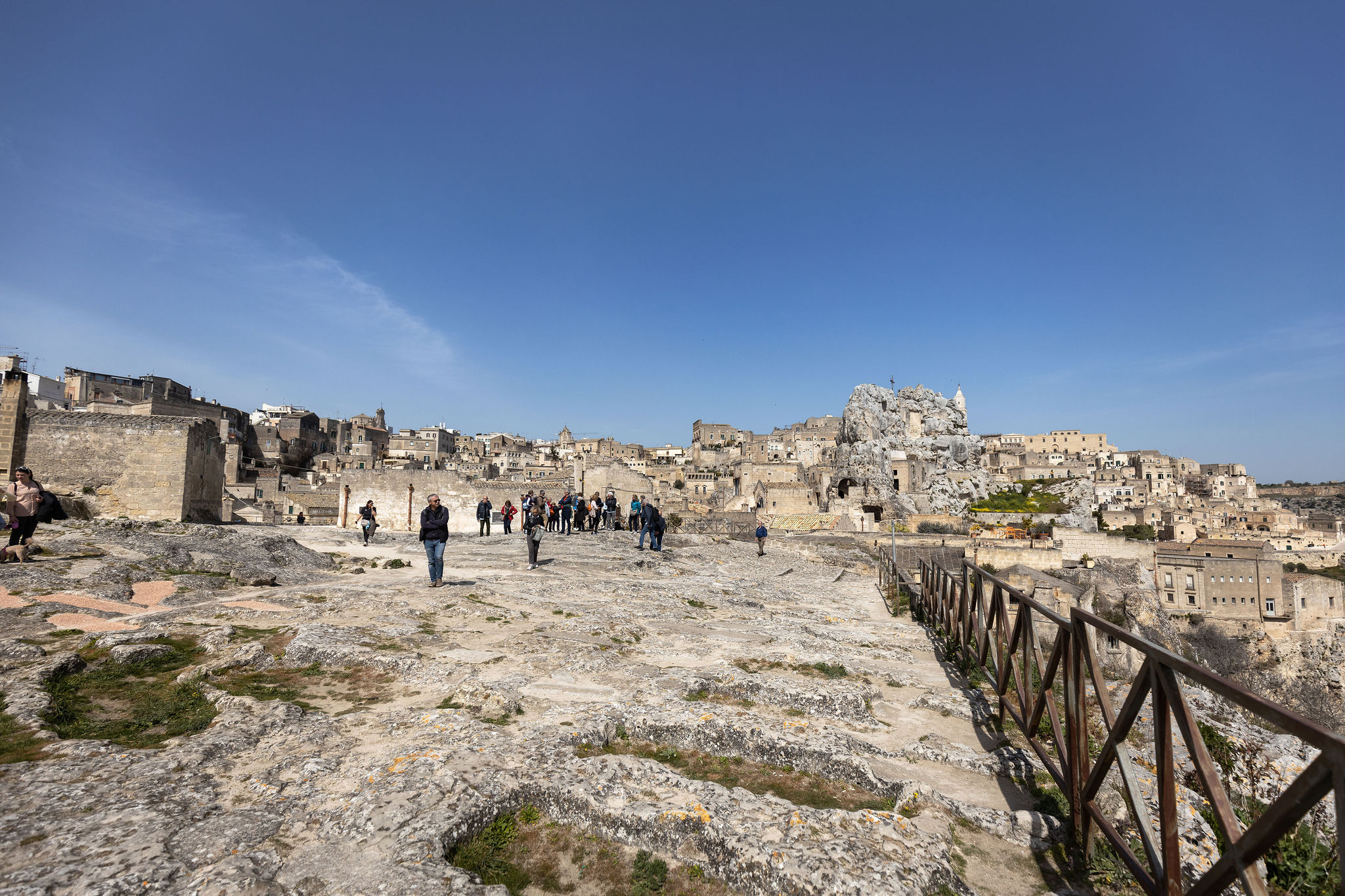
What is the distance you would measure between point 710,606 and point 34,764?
9332 mm

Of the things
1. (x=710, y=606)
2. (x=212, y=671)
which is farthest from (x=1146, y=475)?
(x=212, y=671)

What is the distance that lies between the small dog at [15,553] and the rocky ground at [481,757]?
1074 mm

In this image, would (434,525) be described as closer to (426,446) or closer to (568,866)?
(568,866)

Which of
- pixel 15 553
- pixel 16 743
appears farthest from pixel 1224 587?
pixel 15 553

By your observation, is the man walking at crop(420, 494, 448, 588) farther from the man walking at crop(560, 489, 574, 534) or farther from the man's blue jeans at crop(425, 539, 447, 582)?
the man walking at crop(560, 489, 574, 534)

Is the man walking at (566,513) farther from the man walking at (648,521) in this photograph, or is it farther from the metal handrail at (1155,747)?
the metal handrail at (1155,747)

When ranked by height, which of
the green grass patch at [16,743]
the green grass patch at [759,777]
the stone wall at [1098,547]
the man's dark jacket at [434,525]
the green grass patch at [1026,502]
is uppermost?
the green grass patch at [1026,502]

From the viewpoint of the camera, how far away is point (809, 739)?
5.01 m

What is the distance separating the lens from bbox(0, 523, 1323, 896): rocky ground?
3291 millimetres

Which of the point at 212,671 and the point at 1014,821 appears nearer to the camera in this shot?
the point at 1014,821

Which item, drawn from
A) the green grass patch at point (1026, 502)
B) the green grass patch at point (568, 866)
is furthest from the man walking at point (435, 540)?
the green grass patch at point (1026, 502)

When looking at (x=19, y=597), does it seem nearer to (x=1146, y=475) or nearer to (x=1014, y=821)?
(x=1014, y=821)

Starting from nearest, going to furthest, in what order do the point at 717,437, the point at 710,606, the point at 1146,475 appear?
the point at 710,606, the point at 1146,475, the point at 717,437

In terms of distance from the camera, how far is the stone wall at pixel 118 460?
18.1m
